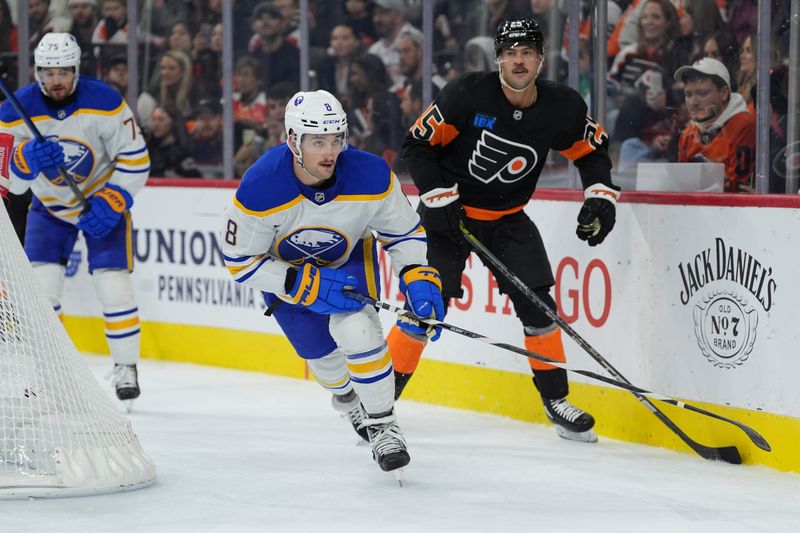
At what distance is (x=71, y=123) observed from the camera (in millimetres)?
4898

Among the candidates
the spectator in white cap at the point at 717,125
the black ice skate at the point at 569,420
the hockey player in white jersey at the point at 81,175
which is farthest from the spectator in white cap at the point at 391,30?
the black ice skate at the point at 569,420

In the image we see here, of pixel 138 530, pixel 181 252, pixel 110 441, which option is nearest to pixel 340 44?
pixel 181 252

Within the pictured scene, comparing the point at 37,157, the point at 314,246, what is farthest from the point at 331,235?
the point at 37,157

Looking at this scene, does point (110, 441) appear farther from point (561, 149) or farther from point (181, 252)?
point (181, 252)

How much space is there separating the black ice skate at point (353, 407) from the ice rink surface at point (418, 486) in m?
0.07

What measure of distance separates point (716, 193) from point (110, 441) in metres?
1.97

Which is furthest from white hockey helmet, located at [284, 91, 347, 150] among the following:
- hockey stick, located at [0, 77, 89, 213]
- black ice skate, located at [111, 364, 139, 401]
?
black ice skate, located at [111, 364, 139, 401]

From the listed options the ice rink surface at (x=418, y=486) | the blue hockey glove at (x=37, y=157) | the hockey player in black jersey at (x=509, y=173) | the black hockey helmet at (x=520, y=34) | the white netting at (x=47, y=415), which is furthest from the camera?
the blue hockey glove at (x=37, y=157)

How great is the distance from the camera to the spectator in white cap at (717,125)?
445 cm

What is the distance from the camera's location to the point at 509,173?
14.4ft

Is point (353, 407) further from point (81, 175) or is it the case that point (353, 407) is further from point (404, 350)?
point (81, 175)

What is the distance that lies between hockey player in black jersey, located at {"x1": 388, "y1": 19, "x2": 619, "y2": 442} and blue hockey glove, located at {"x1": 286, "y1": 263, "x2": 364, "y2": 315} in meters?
0.74

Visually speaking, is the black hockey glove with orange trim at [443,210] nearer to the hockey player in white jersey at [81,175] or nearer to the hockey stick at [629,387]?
the hockey stick at [629,387]

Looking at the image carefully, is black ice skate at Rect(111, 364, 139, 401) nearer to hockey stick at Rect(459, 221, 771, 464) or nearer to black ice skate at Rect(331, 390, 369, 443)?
black ice skate at Rect(331, 390, 369, 443)
